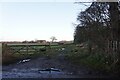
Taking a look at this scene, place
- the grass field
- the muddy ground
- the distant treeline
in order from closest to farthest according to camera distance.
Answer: the muddy ground, the distant treeline, the grass field

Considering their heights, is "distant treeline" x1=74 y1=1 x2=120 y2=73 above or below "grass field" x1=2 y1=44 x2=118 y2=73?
above

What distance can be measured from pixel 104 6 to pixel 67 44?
62.2 feet

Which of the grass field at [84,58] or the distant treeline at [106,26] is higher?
the distant treeline at [106,26]

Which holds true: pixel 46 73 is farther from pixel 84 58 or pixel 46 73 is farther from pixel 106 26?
pixel 84 58

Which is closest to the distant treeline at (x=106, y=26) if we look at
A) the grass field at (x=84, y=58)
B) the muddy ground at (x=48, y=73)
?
the grass field at (x=84, y=58)

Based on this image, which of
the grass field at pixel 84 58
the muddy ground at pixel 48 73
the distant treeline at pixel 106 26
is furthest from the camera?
the grass field at pixel 84 58

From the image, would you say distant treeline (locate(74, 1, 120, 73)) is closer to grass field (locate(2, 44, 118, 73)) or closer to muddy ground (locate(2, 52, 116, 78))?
grass field (locate(2, 44, 118, 73))

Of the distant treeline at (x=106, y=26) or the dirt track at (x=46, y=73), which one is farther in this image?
the distant treeline at (x=106, y=26)

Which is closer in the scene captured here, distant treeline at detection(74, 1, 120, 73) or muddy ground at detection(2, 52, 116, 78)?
muddy ground at detection(2, 52, 116, 78)

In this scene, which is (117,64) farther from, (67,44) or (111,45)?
(67,44)

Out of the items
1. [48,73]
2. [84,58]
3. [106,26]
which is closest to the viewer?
[48,73]

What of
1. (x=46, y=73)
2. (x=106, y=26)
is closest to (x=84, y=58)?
(x=106, y=26)

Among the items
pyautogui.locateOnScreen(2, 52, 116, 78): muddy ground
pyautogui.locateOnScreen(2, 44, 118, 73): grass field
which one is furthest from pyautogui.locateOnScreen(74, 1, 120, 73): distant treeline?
pyautogui.locateOnScreen(2, 52, 116, 78): muddy ground

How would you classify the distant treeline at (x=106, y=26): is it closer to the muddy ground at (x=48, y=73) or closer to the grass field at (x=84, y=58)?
the grass field at (x=84, y=58)
